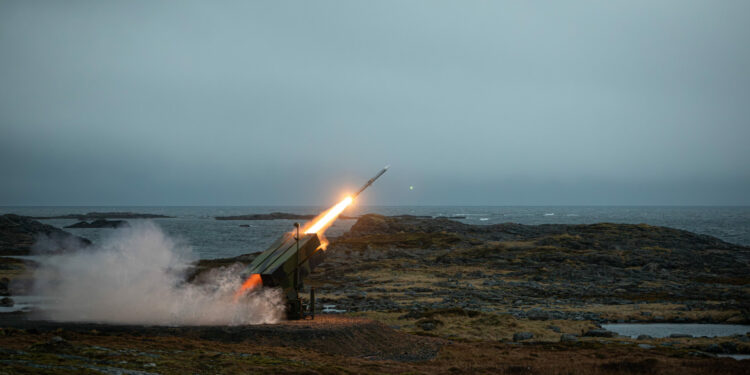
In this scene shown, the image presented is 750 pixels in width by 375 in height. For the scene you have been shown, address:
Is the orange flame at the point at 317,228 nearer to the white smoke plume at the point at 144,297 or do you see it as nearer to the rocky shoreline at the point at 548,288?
the white smoke plume at the point at 144,297

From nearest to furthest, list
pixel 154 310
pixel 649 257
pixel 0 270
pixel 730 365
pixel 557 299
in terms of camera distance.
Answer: pixel 730 365 < pixel 154 310 < pixel 557 299 < pixel 0 270 < pixel 649 257

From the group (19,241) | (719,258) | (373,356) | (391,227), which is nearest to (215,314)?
(373,356)

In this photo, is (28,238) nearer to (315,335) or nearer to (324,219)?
(324,219)

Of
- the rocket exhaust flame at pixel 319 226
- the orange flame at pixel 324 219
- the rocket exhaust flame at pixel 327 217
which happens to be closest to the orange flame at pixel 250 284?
the rocket exhaust flame at pixel 319 226

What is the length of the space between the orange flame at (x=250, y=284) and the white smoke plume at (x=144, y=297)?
0.33m

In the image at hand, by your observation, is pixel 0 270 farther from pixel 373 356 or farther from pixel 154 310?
pixel 373 356

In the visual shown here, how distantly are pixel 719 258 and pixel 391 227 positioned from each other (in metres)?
49.6

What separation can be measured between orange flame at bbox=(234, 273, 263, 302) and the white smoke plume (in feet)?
1.08

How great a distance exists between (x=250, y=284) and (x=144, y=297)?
268 inches

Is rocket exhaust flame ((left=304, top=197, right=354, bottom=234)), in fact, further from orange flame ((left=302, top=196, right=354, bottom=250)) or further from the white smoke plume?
the white smoke plume

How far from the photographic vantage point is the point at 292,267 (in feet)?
86.8

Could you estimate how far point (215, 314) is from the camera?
26359 mm

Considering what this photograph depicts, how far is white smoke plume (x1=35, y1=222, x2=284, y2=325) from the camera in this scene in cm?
2616

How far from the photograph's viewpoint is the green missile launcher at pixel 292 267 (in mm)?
25891
